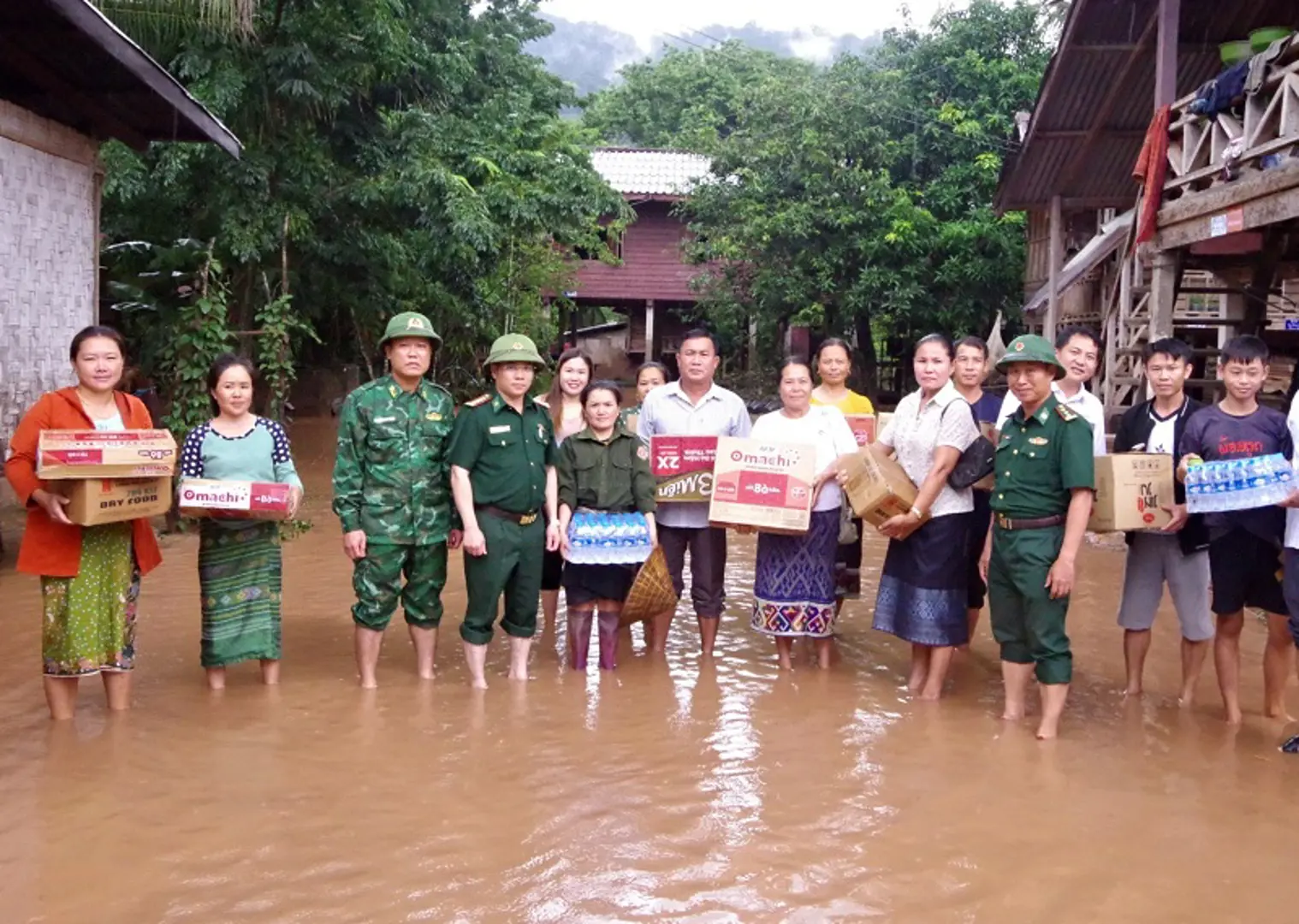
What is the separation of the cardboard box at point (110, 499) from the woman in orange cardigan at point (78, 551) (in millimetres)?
60

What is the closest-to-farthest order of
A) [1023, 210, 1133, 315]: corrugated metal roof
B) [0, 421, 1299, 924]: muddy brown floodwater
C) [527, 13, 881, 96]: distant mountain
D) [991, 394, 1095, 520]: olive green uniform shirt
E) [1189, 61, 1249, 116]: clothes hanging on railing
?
[0, 421, 1299, 924]: muddy brown floodwater
[991, 394, 1095, 520]: olive green uniform shirt
[1189, 61, 1249, 116]: clothes hanging on railing
[1023, 210, 1133, 315]: corrugated metal roof
[527, 13, 881, 96]: distant mountain

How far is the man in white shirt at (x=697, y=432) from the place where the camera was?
6.40 metres

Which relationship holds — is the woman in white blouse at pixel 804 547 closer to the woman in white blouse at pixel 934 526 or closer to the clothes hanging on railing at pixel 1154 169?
the woman in white blouse at pixel 934 526

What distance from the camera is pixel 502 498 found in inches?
227

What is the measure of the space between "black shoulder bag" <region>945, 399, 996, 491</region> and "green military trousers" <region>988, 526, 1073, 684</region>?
1.09 feet

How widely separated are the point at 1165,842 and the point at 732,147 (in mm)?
20404

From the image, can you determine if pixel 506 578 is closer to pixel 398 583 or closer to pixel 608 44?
pixel 398 583

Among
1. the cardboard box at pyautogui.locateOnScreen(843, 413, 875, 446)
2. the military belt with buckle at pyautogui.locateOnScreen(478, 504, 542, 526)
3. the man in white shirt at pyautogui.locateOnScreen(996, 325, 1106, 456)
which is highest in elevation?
the man in white shirt at pyautogui.locateOnScreen(996, 325, 1106, 456)

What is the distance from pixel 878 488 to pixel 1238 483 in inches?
59.3

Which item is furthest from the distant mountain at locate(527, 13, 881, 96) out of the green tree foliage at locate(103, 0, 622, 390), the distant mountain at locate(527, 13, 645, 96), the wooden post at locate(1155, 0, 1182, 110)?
the wooden post at locate(1155, 0, 1182, 110)

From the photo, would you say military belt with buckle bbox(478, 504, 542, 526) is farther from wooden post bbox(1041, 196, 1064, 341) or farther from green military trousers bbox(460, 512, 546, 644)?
wooden post bbox(1041, 196, 1064, 341)

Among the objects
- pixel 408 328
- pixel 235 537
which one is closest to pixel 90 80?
pixel 408 328

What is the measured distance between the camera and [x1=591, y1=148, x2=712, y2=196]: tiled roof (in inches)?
1158

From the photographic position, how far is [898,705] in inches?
223
